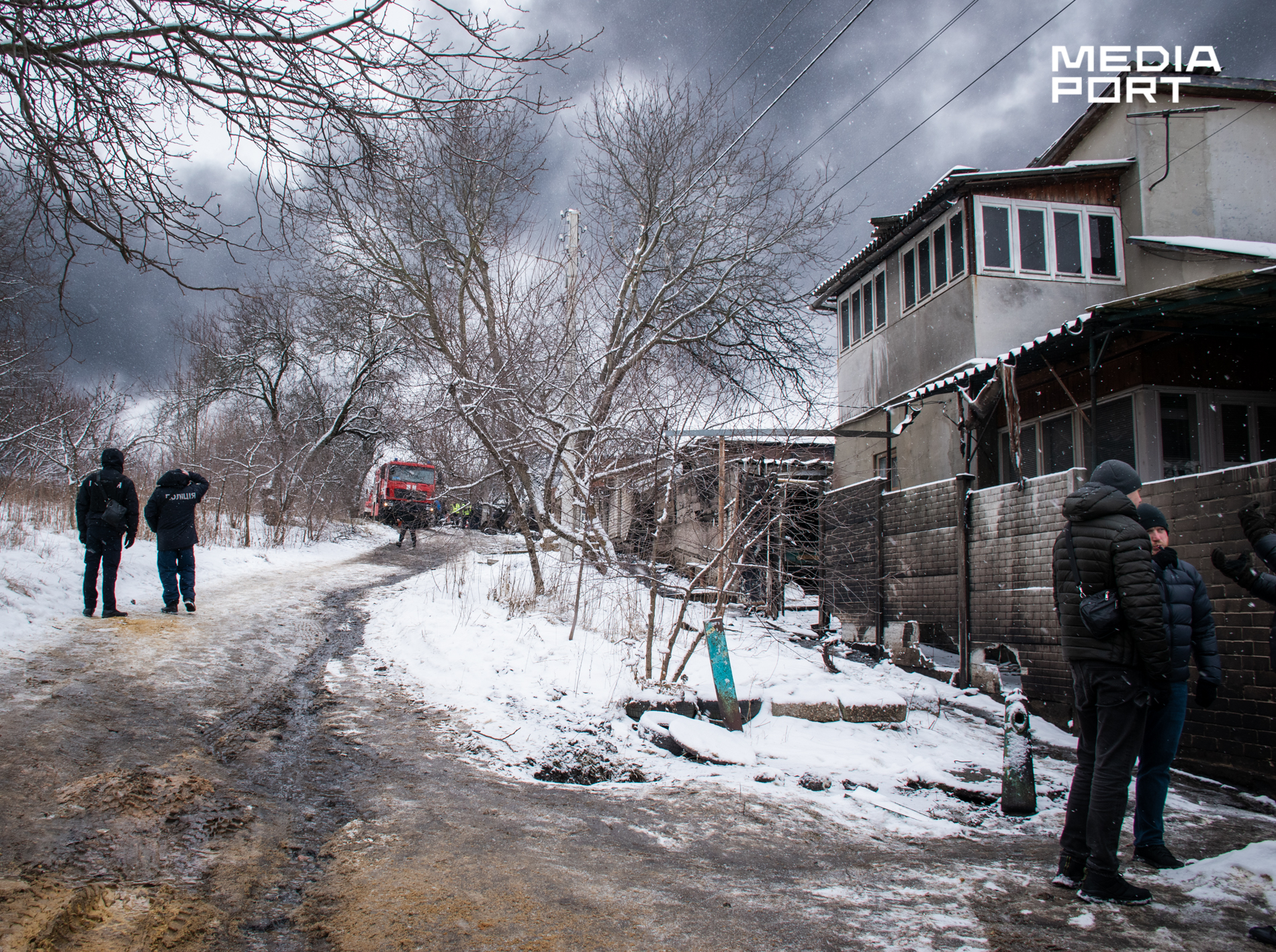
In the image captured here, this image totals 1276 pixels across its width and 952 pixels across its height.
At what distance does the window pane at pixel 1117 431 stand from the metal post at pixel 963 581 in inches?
93.5

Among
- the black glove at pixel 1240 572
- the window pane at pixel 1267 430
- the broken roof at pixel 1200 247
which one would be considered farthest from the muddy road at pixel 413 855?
the broken roof at pixel 1200 247

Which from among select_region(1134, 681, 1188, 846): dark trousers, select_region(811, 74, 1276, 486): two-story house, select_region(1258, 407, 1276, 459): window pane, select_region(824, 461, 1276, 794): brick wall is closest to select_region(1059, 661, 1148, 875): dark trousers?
select_region(1134, 681, 1188, 846): dark trousers

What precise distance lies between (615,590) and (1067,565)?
5.31 meters


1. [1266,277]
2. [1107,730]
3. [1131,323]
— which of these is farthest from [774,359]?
[1107,730]

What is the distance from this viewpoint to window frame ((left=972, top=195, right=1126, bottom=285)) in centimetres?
1123

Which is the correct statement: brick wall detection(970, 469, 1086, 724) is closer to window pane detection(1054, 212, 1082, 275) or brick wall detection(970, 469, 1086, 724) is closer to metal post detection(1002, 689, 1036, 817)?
metal post detection(1002, 689, 1036, 817)

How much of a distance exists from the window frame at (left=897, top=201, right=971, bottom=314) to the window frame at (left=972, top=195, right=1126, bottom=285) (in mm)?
254

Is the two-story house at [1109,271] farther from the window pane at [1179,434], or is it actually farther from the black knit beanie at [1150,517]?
the black knit beanie at [1150,517]

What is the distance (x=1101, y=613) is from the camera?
3.23 m

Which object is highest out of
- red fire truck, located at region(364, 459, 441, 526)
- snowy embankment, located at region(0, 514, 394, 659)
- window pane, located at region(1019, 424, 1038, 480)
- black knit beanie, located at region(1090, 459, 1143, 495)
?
red fire truck, located at region(364, 459, 441, 526)

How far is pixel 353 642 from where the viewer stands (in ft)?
25.5

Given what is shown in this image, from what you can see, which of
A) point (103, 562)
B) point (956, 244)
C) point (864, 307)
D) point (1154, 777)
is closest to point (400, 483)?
point (864, 307)

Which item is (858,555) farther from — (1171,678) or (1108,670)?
(1108,670)

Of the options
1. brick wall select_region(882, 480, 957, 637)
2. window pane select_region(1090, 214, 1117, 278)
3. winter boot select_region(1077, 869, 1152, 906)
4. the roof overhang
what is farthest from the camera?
window pane select_region(1090, 214, 1117, 278)
